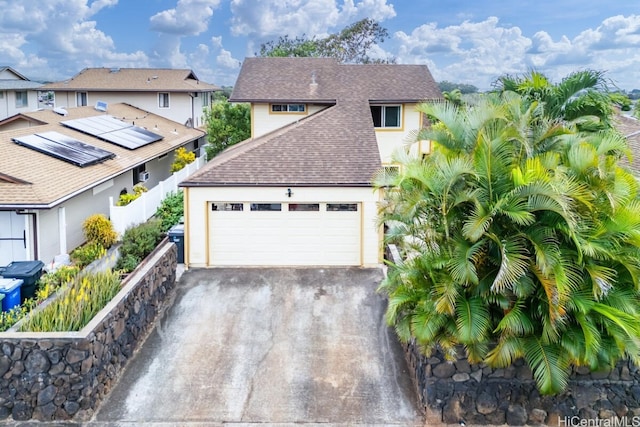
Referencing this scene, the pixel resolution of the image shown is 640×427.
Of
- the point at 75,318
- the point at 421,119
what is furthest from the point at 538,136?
the point at 421,119

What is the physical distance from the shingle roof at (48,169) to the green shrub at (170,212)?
1893 mm

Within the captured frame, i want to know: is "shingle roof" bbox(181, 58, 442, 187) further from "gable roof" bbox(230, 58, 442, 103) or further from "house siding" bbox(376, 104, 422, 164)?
"house siding" bbox(376, 104, 422, 164)

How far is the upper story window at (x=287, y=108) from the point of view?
23719 millimetres

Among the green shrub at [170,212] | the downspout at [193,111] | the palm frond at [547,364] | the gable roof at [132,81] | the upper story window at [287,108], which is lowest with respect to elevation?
the palm frond at [547,364]

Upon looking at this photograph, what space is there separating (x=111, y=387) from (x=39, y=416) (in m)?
1.25

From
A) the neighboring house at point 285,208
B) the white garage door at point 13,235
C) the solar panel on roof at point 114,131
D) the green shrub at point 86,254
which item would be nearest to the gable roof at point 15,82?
the solar panel on roof at point 114,131

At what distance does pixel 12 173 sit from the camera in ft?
49.2

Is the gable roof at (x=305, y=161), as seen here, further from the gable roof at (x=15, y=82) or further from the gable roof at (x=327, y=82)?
the gable roof at (x=15, y=82)

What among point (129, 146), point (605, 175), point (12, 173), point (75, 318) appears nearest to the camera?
point (605, 175)

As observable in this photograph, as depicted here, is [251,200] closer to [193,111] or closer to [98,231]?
[98,231]

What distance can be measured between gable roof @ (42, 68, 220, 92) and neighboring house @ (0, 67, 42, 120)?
1423mm

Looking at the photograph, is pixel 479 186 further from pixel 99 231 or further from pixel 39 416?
pixel 99 231

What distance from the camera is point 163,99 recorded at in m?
37.2

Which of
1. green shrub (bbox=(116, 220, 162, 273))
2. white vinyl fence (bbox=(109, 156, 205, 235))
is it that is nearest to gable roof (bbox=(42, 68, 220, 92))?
white vinyl fence (bbox=(109, 156, 205, 235))
